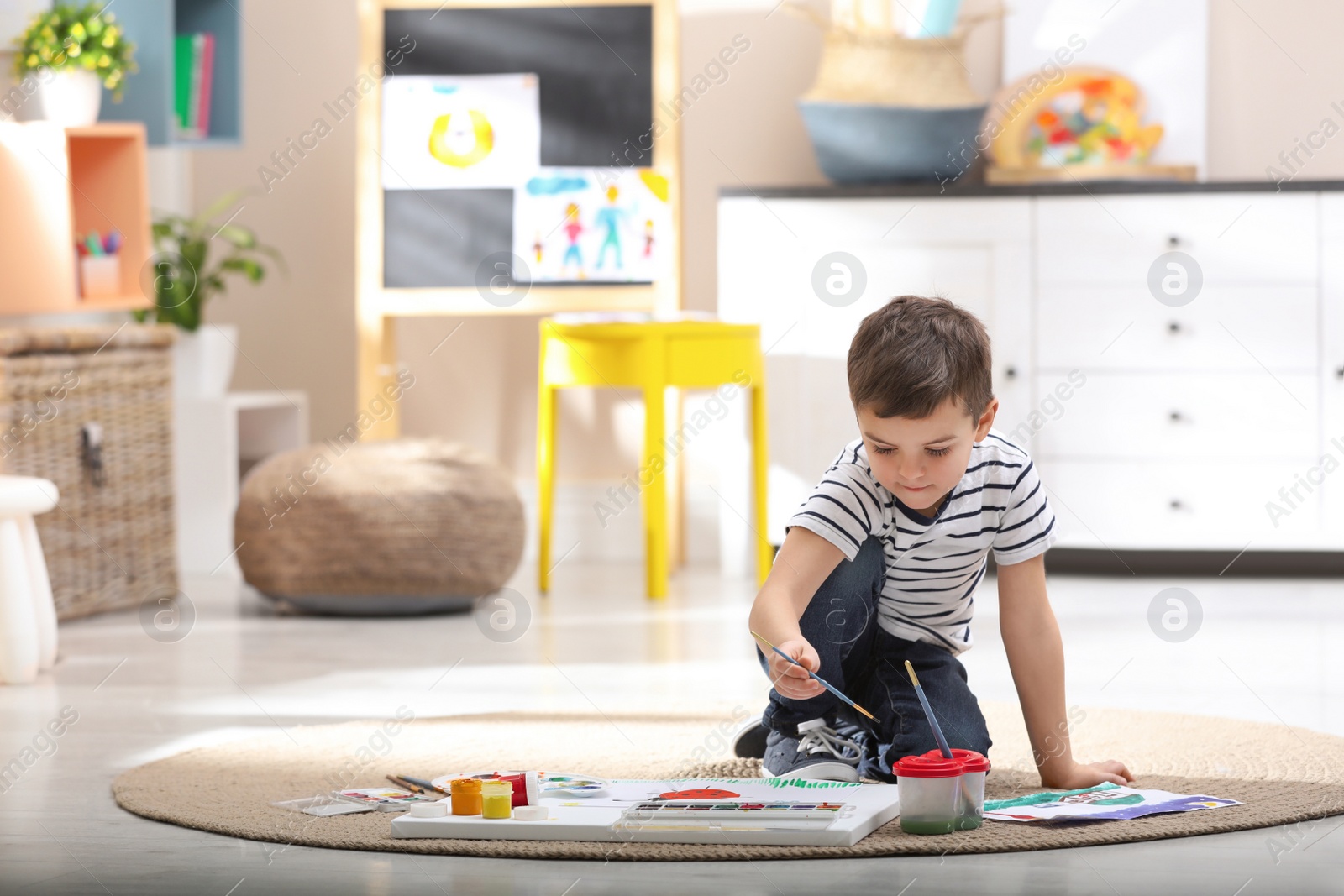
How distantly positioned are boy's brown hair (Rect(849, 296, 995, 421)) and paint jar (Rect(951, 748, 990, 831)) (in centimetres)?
28

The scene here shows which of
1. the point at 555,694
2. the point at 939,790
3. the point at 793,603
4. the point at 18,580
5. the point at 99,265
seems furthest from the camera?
the point at 99,265

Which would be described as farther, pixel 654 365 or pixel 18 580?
pixel 654 365

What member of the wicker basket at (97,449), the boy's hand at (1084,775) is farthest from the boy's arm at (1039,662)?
the wicker basket at (97,449)

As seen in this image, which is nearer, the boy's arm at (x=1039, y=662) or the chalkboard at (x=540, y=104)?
the boy's arm at (x=1039, y=662)

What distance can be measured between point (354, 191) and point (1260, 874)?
2904mm

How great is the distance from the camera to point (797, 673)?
1304 millimetres

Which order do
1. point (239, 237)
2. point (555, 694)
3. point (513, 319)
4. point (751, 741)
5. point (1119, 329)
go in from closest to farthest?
point (751, 741), point (555, 694), point (1119, 329), point (239, 237), point (513, 319)

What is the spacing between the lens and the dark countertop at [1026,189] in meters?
2.97

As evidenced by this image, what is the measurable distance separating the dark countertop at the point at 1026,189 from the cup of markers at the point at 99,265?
113 centimetres

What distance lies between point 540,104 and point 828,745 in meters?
2.15

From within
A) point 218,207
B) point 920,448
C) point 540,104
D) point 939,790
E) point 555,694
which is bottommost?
point 555,694

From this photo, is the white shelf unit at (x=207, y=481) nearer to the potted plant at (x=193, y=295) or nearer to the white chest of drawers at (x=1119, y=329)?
the potted plant at (x=193, y=295)

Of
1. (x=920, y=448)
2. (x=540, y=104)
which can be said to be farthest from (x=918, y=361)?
(x=540, y=104)

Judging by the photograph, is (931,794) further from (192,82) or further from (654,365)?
(192,82)
